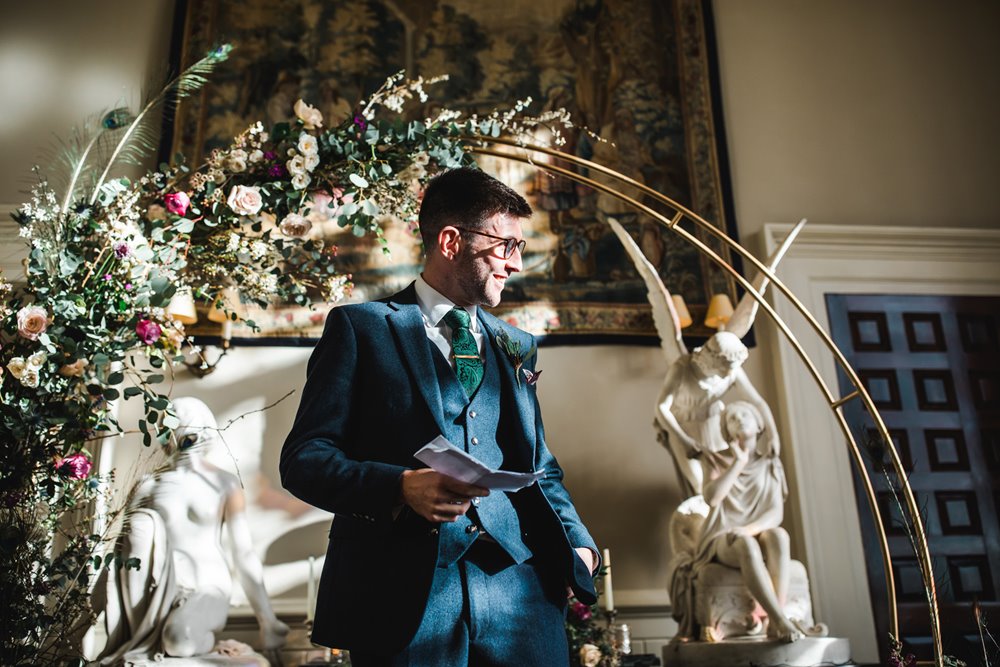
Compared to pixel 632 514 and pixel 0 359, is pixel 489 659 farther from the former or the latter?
pixel 632 514

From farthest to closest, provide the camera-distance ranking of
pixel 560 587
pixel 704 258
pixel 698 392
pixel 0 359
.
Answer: pixel 704 258 < pixel 698 392 < pixel 0 359 < pixel 560 587

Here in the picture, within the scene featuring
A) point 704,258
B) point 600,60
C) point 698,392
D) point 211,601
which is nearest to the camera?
point 211,601

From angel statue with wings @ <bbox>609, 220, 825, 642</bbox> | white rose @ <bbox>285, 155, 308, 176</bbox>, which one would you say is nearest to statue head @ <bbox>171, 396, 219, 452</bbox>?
white rose @ <bbox>285, 155, 308, 176</bbox>

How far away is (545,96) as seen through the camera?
6.19 meters

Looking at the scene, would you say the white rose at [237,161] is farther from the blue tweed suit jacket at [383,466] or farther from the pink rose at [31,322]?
the blue tweed suit jacket at [383,466]

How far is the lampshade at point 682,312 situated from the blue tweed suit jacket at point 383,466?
3595 mm

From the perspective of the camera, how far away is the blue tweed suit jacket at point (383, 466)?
1610 millimetres

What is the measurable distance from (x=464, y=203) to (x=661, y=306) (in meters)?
3.33

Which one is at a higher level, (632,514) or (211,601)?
(632,514)

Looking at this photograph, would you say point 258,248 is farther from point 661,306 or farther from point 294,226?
point 661,306

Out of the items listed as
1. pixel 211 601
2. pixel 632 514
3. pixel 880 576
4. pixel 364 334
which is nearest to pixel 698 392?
pixel 632 514

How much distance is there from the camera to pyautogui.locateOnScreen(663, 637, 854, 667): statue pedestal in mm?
3975

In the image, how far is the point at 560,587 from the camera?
1808mm

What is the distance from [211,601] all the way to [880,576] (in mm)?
3866
